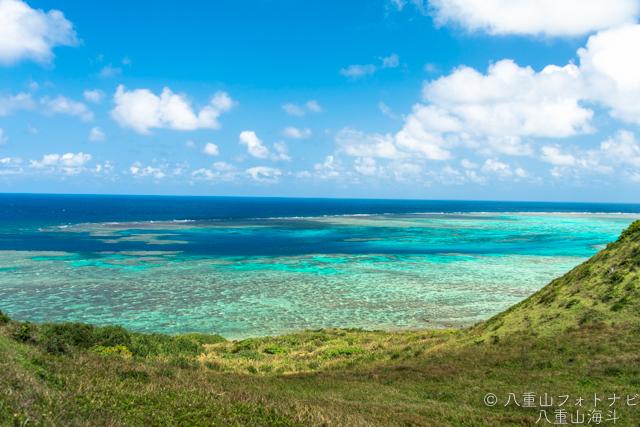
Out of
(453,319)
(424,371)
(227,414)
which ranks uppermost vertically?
(227,414)

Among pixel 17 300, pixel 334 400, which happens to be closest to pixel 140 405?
pixel 334 400

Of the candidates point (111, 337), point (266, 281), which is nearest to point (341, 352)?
point (111, 337)

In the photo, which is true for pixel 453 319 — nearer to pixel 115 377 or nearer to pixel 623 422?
pixel 623 422

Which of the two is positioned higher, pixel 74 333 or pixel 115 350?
pixel 74 333

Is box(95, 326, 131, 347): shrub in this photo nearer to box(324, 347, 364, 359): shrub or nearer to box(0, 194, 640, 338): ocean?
box(0, 194, 640, 338): ocean

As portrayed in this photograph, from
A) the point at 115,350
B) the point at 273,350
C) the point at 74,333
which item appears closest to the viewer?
the point at 115,350

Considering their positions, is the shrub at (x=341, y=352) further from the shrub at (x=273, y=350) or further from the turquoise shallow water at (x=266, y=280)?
the turquoise shallow water at (x=266, y=280)
